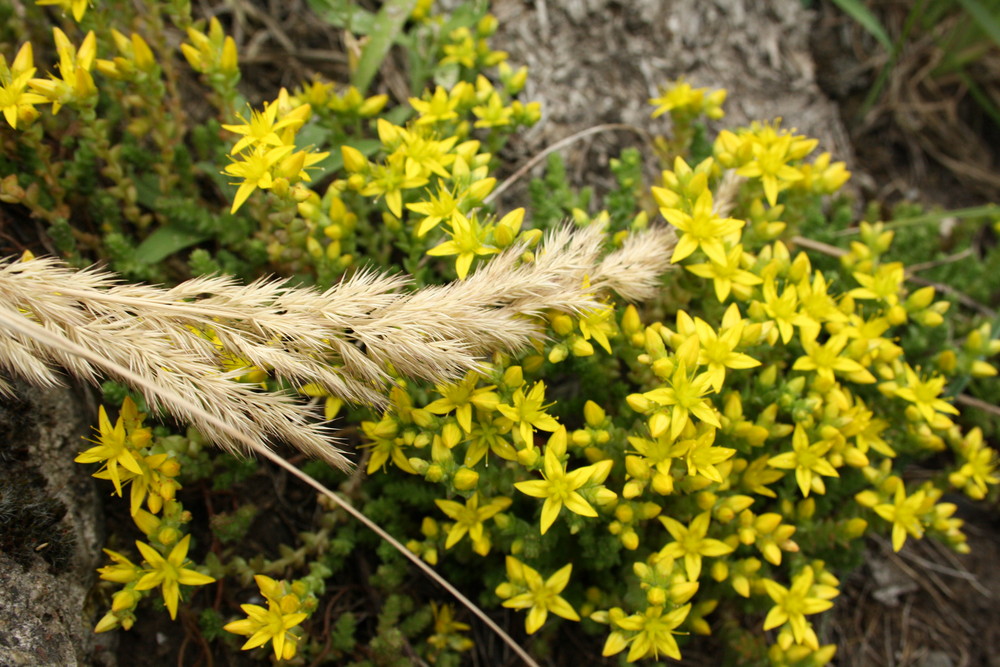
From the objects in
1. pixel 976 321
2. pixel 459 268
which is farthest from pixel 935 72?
pixel 459 268

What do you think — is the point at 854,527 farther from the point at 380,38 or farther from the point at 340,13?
the point at 340,13

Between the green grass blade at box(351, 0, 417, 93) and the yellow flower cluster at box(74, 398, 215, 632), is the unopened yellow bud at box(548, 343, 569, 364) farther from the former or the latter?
the green grass blade at box(351, 0, 417, 93)

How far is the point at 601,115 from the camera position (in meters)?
3.49

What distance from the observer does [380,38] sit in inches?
121

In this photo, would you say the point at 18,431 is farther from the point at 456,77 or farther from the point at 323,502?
the point at 456,77

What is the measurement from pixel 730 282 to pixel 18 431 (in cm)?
222

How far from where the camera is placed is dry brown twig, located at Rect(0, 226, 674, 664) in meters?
1.72

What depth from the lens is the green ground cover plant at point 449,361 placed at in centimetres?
185

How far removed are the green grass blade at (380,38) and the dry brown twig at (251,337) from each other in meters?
1.43

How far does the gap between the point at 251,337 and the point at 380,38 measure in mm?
1768

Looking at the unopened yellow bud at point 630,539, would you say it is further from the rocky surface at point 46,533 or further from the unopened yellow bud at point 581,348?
the rocky surface at point 46,533

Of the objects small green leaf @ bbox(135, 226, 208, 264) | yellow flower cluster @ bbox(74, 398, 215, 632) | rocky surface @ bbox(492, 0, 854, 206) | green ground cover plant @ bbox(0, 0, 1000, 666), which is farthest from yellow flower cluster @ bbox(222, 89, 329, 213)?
rocky surface @ bbox(492, 0, 854, 206)

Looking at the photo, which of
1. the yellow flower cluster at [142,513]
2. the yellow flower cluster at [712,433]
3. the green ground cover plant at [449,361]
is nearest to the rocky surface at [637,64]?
the green ground cover plant at [449,361]

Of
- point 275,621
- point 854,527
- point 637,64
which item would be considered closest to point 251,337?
point 275,621
